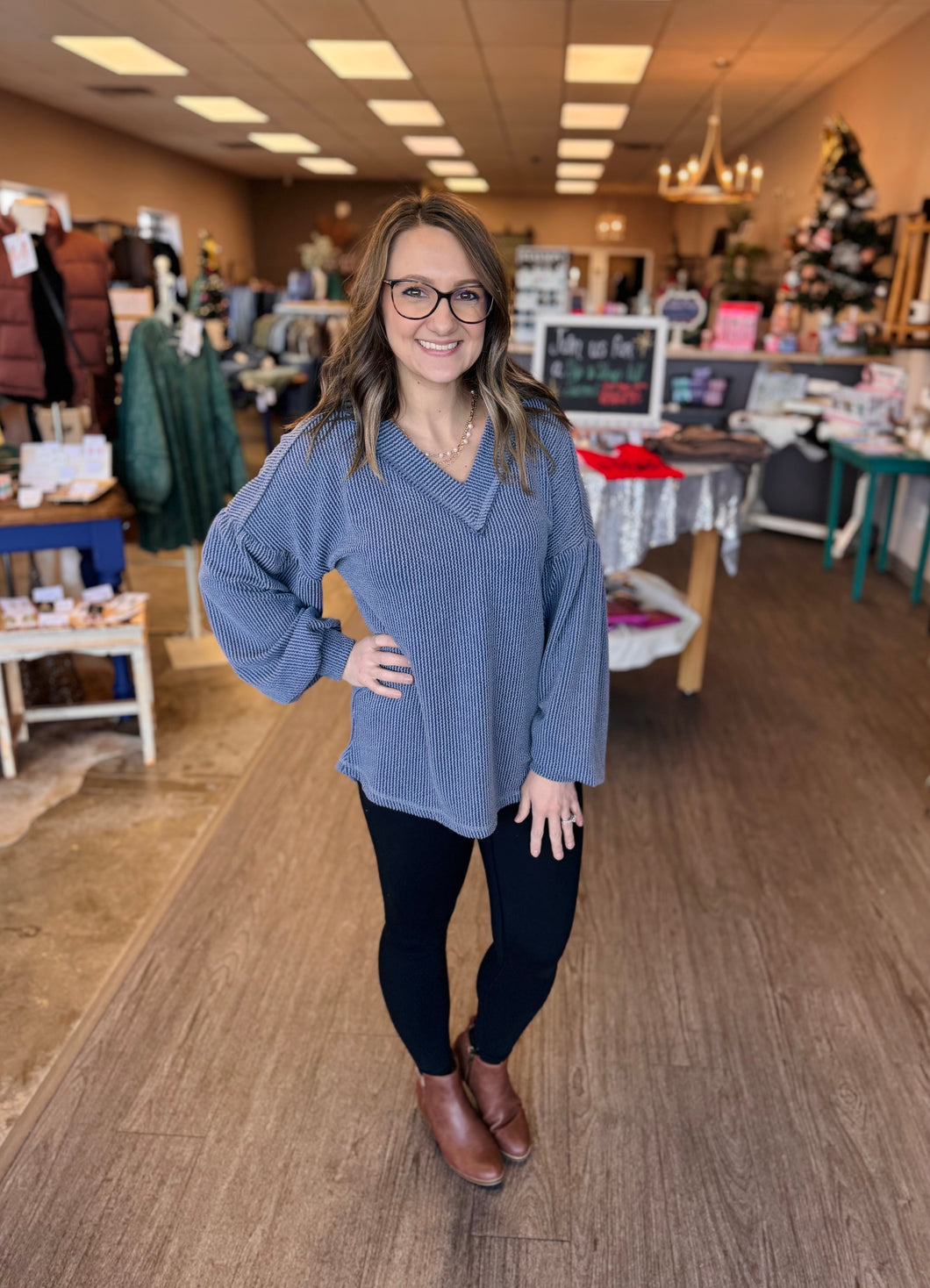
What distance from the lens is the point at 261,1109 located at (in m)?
1.68

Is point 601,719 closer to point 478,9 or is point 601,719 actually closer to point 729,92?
point 478,9

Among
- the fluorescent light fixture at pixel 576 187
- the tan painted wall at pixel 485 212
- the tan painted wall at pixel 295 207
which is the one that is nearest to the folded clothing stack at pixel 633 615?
the fluorescent light fixture at pixel 576 187

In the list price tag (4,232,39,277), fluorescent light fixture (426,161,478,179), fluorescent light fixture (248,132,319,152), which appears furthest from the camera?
fluorescent light fixture (426,161,478,179)

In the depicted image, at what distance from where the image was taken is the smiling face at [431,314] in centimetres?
116

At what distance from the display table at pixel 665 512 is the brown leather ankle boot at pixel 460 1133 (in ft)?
5.12

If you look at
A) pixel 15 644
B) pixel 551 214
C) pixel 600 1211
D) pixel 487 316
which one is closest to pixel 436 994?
pixel 600 1211

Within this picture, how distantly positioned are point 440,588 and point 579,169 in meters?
13.8

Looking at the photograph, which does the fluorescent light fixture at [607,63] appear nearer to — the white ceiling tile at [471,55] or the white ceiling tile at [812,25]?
the white ceiling tile at [471,55]

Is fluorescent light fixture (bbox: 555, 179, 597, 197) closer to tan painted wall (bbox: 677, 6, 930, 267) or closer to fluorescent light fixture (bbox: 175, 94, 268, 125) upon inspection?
tan painted wall (bbox: 677, 6, 930, 267)

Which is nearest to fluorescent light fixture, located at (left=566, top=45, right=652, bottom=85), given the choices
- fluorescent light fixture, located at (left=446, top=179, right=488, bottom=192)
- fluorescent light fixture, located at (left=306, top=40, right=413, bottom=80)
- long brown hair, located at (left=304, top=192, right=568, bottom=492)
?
fluorescent light fixture, located at (left=306, top=40, right=413, bottom=80)

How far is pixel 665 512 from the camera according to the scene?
2.88m

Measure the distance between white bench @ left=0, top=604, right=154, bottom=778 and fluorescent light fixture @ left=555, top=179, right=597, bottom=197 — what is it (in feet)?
46.0

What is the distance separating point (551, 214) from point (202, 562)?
1779 centimetres

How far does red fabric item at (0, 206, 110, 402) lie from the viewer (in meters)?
2.99
